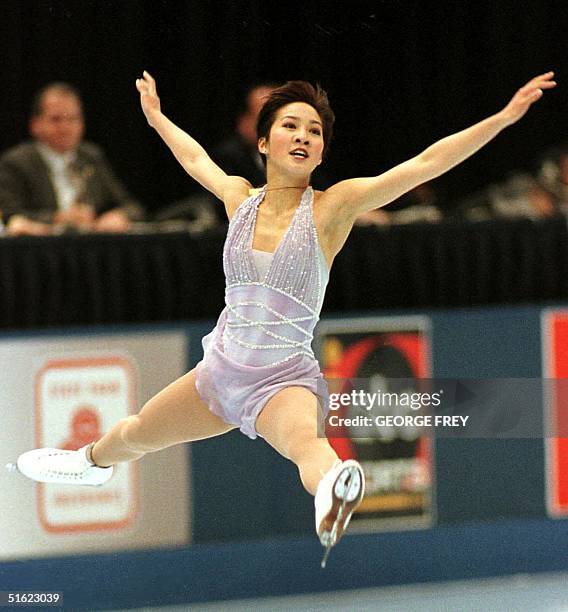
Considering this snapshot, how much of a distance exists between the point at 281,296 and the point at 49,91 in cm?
132

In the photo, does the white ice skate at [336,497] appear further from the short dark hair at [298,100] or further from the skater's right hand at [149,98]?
the skater's right hand at [149,98]

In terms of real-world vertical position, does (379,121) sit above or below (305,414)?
above

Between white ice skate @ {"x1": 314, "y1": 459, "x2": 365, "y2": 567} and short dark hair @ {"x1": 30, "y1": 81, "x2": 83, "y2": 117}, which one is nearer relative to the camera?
white ice skate @ {"x1": 314, "y1": 459, "x2": 365, "y2": 567}

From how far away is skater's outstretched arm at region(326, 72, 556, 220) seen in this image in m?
3.64

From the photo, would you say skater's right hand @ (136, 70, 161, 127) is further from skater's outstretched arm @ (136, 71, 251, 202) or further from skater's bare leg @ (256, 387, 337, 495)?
skater's bare leg @ (256, 387, 337, 495)

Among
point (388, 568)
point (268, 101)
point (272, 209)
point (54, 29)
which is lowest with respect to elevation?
point (388, 568)

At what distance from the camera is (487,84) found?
4578mm

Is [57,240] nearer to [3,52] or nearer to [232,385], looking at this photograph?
Answer: [3,52]

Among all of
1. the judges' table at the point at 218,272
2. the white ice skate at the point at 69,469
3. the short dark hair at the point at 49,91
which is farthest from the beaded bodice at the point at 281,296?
the judges' table at the point at 218,272

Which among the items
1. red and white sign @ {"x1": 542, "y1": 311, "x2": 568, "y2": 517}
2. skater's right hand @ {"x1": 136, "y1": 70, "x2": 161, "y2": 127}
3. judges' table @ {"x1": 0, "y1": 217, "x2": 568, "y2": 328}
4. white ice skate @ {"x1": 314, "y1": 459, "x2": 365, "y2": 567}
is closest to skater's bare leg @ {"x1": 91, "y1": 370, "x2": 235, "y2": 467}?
white ice skate @ {"x1": 314, "y1": 459, "x2": 365, "y2": 567}

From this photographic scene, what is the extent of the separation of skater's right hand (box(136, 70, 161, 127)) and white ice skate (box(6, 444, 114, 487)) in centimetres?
99

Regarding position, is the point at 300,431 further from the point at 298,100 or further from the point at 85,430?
the point at 85,430

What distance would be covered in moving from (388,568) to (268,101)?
2.64 meters

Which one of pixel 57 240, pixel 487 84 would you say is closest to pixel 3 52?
pixel 57 240
